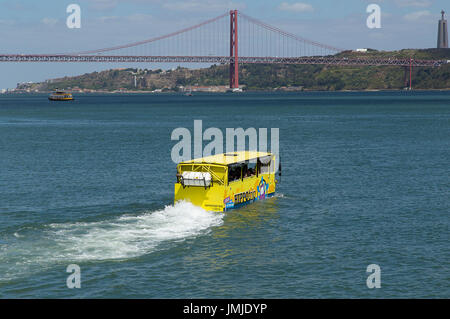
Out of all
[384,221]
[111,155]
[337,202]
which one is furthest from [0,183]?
[384,221]

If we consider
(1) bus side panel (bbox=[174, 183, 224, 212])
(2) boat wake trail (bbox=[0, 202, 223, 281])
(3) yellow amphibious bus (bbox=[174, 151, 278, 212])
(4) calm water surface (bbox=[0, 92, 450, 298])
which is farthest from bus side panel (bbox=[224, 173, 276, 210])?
(2) boat wake trail (bbox=[0, 202, 223, 281])

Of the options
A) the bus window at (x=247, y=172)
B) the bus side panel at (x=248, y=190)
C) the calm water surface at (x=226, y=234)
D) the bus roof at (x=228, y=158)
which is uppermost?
the bus roof at (x=228, y=158)

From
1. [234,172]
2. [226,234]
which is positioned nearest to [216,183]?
[234,172]

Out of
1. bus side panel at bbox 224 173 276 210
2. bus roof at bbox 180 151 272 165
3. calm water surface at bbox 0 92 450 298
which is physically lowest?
calm water surface at bbox 0 92 450 298

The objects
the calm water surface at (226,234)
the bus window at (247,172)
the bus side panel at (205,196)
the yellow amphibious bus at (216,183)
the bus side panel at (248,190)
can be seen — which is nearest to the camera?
the calm water surface at (226,234)

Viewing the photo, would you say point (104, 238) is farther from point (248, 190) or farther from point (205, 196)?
point (248, 190)

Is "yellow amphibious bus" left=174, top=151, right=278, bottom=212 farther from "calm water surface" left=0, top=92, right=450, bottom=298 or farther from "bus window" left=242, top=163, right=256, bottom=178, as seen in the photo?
"calm water surface" left=0, top=92, right=450, bottom=298

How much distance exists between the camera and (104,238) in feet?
114

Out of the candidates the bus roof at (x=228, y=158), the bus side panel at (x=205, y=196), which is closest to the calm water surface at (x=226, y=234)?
the bus side panel at (x=205, y=196)

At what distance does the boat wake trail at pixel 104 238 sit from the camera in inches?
1222

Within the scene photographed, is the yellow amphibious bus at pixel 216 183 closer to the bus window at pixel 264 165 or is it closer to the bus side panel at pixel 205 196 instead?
the bus side panel at pixel 205 196

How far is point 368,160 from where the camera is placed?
69562mm

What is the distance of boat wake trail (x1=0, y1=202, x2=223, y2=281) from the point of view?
31.0m
